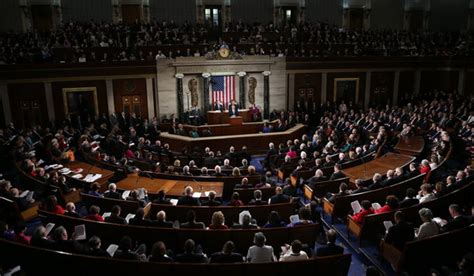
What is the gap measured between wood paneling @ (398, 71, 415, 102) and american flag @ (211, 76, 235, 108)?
440 inches

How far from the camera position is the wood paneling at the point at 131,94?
2038 cm

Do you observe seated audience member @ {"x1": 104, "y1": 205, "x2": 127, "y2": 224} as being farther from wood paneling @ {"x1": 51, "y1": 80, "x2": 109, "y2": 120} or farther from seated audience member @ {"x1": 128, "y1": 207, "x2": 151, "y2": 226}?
wood paneling @ {"x1": 51, "y1": 80, "x2": 109, "y2": 120}

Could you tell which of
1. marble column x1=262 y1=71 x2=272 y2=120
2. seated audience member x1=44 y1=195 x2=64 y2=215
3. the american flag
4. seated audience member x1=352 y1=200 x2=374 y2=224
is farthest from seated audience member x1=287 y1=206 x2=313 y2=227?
marble column x1=262 y1=71 x2=272 y2=120

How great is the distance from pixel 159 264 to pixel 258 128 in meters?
14.0

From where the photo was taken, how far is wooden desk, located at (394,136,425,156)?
1302 centimetres

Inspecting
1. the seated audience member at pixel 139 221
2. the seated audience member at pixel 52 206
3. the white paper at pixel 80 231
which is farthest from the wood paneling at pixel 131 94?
the white paper at pixel 80 231

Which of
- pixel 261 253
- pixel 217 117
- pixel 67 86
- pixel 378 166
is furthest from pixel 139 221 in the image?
pixel 67 86

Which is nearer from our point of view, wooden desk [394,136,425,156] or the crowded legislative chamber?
the crowded legislative chamber

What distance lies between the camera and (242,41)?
880 inches

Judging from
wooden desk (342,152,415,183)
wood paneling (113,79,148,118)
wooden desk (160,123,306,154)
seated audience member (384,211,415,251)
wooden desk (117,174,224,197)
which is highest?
wood paneling (113,79,148,118)

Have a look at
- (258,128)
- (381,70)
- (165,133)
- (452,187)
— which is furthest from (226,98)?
(452,187)

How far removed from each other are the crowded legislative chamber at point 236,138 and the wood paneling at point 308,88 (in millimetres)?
64

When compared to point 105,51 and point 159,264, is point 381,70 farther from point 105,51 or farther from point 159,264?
point 159,264

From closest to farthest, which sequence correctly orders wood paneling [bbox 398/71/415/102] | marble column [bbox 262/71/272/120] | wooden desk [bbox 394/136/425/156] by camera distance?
wooden desk [bbox 394/136/425/156] → marble column [bbox 262/71/272/120] → wood paneling [bbox 398/71/415/102]
